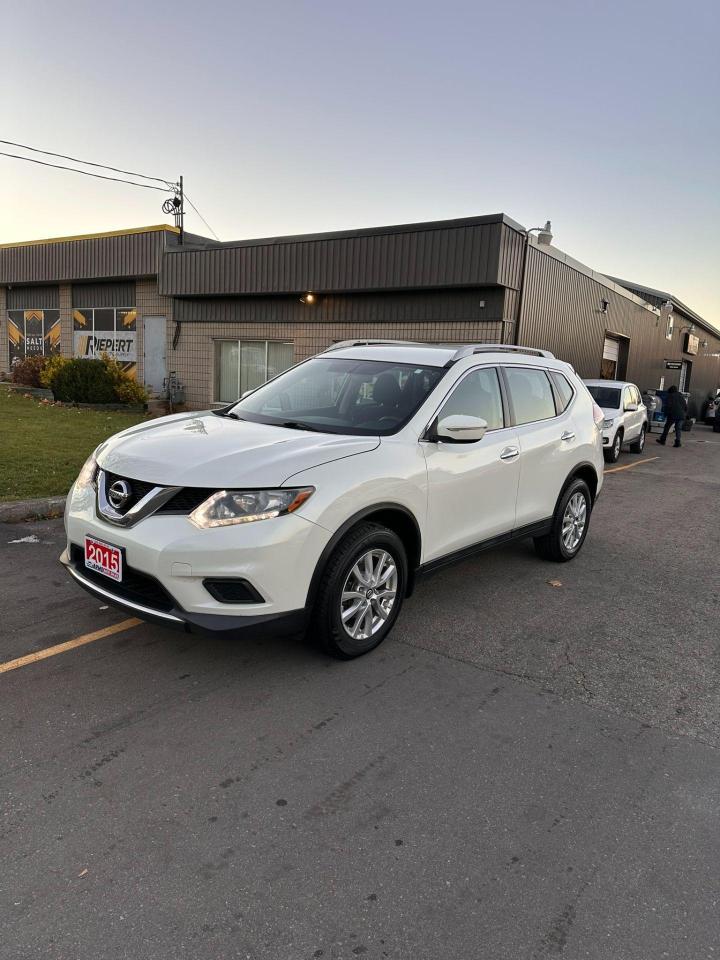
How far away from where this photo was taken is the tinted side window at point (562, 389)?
5.86 m

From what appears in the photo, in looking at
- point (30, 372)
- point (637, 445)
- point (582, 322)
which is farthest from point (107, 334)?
point (637, 445)

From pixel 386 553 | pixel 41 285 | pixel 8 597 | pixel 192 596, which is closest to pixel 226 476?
pixel 192 596

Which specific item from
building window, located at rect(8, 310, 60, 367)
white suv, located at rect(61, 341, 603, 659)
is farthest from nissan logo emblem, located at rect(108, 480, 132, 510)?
building window, located at rect(8, 310, 60, 367)

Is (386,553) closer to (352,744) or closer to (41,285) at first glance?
(352,744)

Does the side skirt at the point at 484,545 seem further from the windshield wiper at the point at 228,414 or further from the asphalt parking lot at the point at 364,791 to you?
the windshield wiper at the point at 228,414

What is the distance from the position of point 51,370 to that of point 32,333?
7.32m

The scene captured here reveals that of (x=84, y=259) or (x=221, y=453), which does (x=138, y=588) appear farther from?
(x=84, y=259)

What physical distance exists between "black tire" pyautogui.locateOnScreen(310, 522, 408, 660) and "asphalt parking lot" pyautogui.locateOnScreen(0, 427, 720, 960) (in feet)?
0.44

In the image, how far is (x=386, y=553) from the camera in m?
3.91

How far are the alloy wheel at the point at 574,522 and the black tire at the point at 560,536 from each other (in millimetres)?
20

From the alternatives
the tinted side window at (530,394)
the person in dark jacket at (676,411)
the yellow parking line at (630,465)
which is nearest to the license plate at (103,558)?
the tinted side window at (530,394)

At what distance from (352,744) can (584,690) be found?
1441 mm

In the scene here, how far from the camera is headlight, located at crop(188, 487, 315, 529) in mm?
3264

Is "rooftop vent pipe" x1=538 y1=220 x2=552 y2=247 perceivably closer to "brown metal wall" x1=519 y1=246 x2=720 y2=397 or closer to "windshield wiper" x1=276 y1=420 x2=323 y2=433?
"brown metal wall" x1=519 y1=246 x2=720 y2=397
